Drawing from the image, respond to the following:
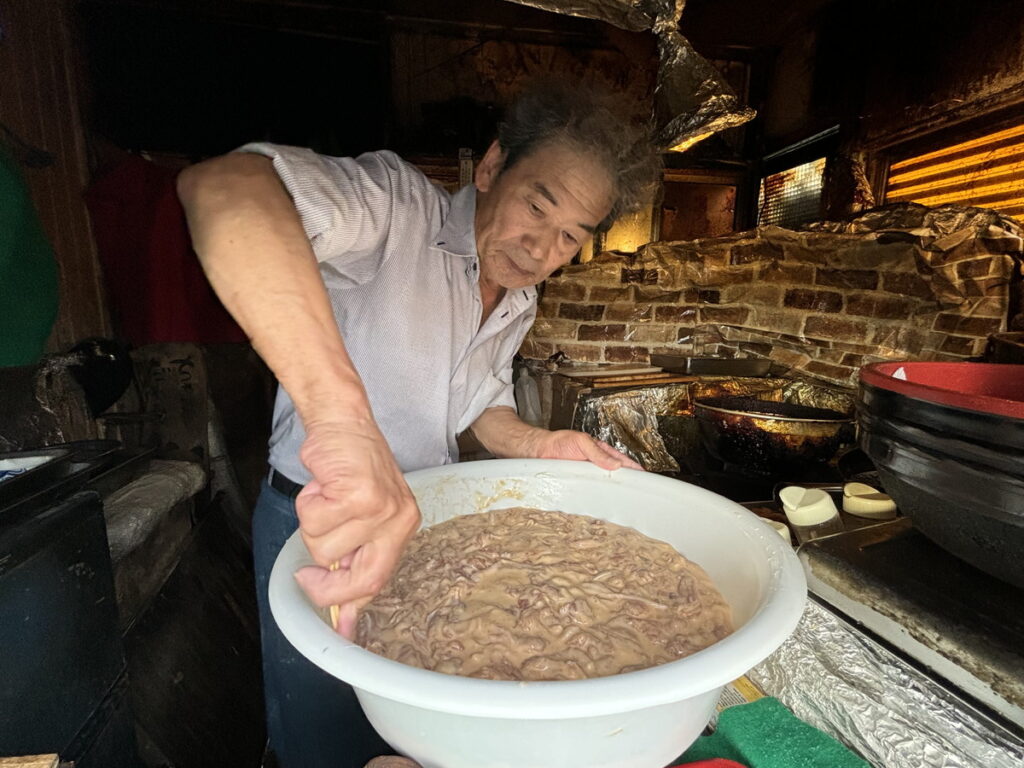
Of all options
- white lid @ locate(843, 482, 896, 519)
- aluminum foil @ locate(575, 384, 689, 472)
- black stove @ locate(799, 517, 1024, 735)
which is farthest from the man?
aluminum foil @ locate(575, 384, 689, 472)

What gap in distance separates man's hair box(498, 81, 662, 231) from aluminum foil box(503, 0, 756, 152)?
51.8 inches

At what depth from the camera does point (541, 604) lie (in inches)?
38.4

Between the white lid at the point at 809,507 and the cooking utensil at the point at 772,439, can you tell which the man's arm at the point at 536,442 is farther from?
the cooking utensil at the point at 772,439

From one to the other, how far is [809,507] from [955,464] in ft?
2.00

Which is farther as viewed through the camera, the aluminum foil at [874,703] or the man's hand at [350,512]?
the aluminum foil at [874,703]

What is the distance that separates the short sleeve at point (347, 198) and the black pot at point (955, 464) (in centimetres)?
110

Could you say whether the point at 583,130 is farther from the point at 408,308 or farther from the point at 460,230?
the point at 408,308

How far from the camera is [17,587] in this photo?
3.71ft

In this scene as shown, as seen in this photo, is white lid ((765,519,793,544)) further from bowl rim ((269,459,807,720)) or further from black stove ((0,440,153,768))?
Result: black stove ((0,440,153,768))

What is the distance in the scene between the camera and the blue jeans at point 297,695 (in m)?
1.63

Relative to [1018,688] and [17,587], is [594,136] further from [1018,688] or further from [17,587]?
→ [17,587]

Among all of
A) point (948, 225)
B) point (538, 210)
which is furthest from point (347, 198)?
point (948, 225)

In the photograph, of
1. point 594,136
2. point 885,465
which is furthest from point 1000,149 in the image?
point 885,465

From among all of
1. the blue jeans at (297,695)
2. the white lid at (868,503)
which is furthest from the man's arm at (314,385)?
the white lid at (868,503)
